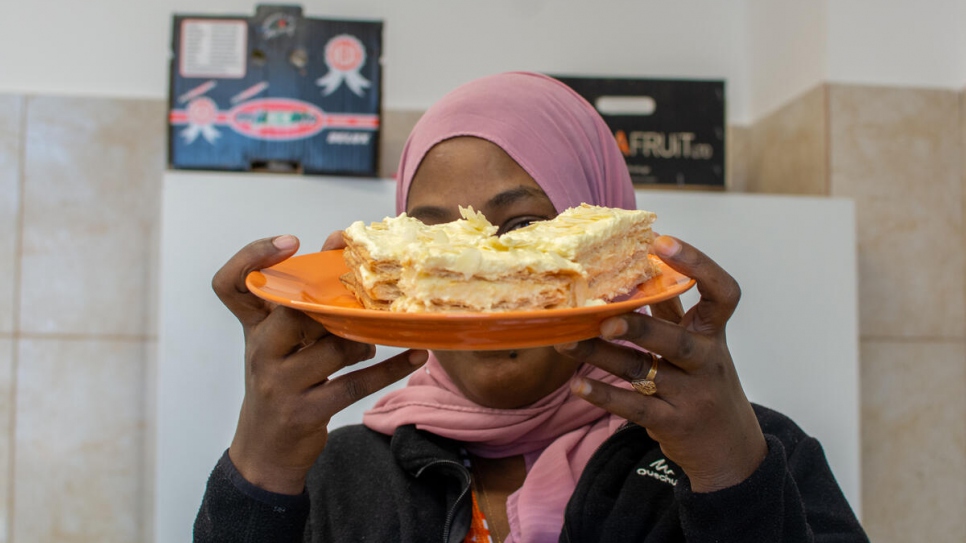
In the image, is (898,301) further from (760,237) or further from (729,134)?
(729,134)

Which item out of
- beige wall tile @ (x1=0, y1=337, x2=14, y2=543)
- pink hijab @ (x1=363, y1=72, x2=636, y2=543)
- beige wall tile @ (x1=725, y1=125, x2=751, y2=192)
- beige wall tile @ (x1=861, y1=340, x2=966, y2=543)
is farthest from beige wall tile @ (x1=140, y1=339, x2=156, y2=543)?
beige wall tile @ (x1=861, y1=340, x2=966, y2=543)

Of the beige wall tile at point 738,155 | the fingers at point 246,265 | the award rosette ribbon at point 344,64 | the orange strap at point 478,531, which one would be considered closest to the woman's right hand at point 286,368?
the fingers at point 246,265

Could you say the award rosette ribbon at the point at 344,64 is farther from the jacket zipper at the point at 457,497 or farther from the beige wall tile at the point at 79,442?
the beige wall tile at the point at 79,442

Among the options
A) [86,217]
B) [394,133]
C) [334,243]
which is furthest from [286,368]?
[86,217]

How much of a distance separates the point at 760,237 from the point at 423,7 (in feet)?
3.60

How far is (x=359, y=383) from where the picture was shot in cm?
71

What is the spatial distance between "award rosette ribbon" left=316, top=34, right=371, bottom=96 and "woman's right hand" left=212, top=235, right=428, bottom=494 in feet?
2.53

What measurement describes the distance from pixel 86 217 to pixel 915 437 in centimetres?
219

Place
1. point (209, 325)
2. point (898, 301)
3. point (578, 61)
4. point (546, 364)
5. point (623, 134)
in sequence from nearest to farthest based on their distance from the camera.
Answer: point (546, 364) < point (209, 325) < point (623, 134) < point (898, 301) < point (578, 61)

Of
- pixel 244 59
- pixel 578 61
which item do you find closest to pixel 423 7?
pixel 578 61

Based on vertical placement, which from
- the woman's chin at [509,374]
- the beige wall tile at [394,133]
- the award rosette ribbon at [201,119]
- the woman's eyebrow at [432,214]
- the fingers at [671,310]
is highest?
the beige wall tile at [394,133]

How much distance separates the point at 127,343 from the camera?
5.66 feet

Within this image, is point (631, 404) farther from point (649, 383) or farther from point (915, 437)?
point (915, 437)

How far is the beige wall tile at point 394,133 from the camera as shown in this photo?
1.77m
